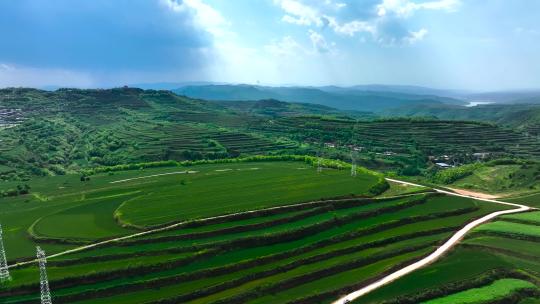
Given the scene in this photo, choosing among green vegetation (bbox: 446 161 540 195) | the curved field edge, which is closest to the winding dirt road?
the curved field edge

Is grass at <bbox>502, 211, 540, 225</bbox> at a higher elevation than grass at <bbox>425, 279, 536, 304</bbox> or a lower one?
higher

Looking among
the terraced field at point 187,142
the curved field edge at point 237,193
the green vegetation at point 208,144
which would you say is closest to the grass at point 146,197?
the curved field edge at point 237,193

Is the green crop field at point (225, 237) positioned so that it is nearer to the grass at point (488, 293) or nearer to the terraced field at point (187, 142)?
the grass at point (488, 293)

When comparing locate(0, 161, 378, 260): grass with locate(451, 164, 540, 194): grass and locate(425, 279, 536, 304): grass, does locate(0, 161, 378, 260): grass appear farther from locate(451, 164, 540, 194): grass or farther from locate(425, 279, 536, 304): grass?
locate(425, 279, 536, 304): grass

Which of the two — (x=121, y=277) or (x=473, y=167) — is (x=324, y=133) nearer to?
(x=473, y=167)

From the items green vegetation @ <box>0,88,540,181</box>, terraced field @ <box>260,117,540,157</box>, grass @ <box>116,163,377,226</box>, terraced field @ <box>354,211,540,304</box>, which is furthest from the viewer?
terraced field @ <box>260,117,540,157</box>

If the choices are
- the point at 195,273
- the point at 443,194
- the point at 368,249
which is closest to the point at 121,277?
the point at 195,273
